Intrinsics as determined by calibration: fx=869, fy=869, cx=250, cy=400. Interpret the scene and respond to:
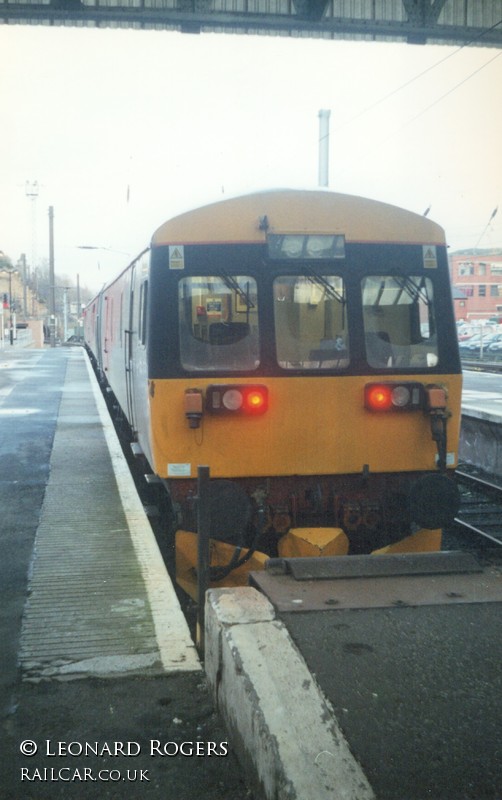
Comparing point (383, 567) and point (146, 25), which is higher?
point (146, 25)

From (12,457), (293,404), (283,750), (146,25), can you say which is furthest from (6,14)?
(283,750)

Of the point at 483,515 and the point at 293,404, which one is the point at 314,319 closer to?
the point at 293,404

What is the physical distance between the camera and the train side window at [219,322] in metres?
6.14

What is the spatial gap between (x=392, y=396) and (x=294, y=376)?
2.39ft

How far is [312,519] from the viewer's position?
634cm

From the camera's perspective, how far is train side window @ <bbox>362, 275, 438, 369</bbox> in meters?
6.34

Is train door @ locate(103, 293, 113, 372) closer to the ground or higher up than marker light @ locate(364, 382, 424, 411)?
higher up

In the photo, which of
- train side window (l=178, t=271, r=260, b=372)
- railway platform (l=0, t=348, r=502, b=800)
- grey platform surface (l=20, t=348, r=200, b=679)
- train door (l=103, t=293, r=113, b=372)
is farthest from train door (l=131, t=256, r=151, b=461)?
train door (l=103, t=293, r=113, b=372)

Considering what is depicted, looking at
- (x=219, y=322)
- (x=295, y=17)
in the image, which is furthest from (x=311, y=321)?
(x=295, y=17)

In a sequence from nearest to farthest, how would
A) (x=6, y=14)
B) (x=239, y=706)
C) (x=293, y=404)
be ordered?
(x=239, y=706) → (x=293, y=404) → (x=6, y=14)

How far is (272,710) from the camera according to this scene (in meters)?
3.00

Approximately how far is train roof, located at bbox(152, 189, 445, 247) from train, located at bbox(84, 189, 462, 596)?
0.03ft

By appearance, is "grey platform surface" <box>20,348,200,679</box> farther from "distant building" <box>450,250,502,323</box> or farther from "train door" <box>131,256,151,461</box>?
→ "distant building" <box>450,250,502,323</box>

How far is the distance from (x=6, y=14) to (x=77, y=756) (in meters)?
8.98
